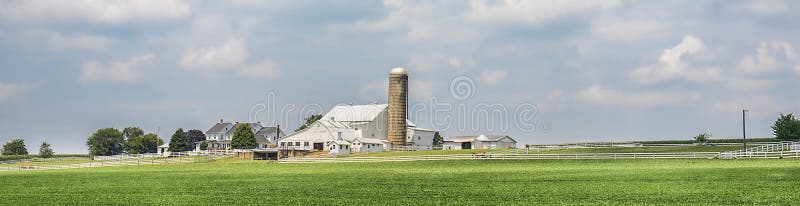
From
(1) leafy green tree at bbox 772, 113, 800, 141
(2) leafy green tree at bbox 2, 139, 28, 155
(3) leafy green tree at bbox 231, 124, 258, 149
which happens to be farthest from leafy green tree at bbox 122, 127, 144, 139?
(1) leafy green tree at bbox 772, 113, 800, 141

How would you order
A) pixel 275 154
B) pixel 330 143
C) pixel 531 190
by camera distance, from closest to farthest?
pixel 531 190
pixel 275 154
pixel 330 143

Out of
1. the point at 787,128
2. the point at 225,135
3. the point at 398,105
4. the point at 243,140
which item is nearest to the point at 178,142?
the point at 243,140

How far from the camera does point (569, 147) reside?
86438 mm

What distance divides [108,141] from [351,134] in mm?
53579

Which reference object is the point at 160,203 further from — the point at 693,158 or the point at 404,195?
the point at 693,158

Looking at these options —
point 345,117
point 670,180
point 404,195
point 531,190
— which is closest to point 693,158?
point 670,180

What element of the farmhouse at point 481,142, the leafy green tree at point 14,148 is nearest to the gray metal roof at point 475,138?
the farmhouse at point 481,142

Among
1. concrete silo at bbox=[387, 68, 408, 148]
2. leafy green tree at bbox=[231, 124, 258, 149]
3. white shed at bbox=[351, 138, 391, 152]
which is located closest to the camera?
white shed at bbox=[351, 138, 391, 152]

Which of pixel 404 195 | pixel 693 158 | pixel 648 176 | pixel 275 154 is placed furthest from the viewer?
pixel 275 154

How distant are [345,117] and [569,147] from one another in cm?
4404

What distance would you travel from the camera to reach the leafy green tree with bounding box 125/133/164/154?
426 ft

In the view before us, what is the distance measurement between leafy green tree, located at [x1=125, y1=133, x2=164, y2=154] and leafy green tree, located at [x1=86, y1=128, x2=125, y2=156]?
27.1 ft

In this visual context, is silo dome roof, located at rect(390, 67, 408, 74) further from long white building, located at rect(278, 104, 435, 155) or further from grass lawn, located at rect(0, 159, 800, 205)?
grass lawn, located at rect(0, 159, 800, 205)

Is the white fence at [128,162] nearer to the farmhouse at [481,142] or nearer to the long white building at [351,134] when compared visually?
the long white building at [351,134]
